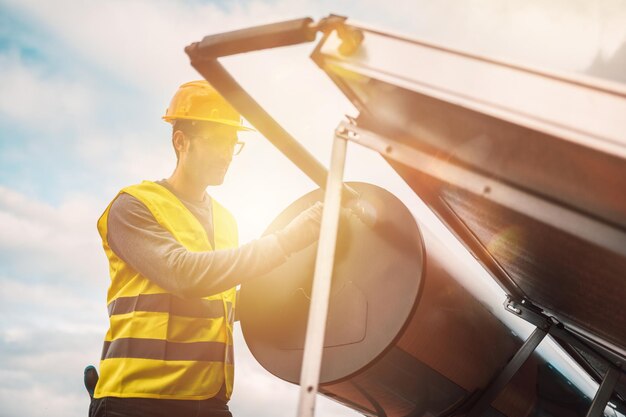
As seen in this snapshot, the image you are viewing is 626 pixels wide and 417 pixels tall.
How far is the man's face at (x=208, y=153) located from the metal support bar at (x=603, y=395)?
6.34 ft

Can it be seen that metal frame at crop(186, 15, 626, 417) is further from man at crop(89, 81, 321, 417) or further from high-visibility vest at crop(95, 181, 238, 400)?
high-visibility vest at crop(95, 181, 238, 400)

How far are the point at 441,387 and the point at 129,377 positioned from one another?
1245 millimetres

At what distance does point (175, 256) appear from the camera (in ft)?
7.14

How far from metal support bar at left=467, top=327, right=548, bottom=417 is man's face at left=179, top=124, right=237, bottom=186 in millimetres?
1562

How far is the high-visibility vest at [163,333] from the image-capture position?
2209 millimetres

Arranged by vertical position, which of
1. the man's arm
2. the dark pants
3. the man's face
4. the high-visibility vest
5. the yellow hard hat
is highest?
the yellow hard hat

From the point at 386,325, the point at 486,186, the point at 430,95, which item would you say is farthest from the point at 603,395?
the point at 430,95

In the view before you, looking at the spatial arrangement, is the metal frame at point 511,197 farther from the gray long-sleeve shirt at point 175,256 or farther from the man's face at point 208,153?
the man's face at point 208,153

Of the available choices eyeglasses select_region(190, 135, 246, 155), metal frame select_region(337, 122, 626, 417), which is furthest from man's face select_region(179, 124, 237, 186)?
metal frame select_region(337, 122, 626, 417)

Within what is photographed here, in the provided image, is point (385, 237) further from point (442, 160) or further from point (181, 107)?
point (181, 107)

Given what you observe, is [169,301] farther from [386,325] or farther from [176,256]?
[386,325]

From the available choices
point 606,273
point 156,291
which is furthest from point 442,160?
point 156,291

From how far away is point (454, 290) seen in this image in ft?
6.70

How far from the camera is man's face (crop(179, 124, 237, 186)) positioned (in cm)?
270
